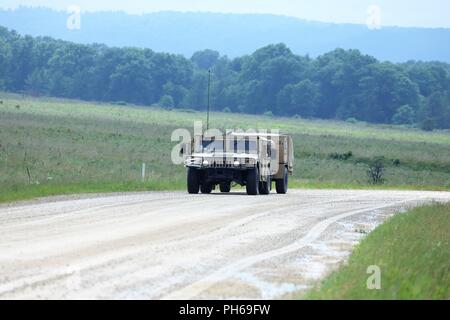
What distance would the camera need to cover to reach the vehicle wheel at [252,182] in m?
33.4

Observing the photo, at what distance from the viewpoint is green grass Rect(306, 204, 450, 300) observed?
12461 mm

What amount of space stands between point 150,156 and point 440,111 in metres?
126

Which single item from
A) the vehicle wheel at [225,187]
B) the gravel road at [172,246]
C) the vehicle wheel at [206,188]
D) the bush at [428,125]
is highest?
the gravel road at [172,246]

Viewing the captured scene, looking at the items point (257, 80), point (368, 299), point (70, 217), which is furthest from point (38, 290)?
point (257, 80)

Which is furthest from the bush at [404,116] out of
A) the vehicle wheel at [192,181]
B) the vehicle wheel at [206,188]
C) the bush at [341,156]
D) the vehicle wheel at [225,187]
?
the vehicle wheel at [192,181]

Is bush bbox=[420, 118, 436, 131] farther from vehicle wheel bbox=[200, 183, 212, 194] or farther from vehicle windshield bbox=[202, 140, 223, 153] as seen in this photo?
vehicle windshield bbox=[202, 140, 223, 153]

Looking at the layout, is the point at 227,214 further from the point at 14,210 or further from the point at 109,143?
the point at 109,143

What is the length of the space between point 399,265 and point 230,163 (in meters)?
18.4

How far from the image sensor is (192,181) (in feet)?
109

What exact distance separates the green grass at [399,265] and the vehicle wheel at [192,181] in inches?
443

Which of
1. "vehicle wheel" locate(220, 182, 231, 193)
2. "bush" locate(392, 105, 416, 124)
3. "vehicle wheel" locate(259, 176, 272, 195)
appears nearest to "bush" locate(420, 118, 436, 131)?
"bush" locate(392, 105, 416, 124)

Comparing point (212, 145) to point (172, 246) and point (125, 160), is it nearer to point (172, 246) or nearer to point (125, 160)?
point (172, 246)

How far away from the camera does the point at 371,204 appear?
102 ft

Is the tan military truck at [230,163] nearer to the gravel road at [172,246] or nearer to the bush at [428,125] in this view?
the gravel road at [172,246]
